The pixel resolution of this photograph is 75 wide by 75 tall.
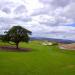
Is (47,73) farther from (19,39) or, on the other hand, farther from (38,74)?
(19,39)

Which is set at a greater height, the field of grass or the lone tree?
the lone tree

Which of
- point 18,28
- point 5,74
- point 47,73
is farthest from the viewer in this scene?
point 18,28

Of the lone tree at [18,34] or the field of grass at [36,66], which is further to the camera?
the lone tree at [18,34]

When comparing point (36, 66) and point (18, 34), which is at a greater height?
point (18, 34)

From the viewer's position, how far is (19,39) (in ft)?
216

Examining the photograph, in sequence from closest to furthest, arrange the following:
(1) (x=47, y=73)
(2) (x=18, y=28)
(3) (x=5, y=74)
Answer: (3) (x=5, y=74)
(1) (x=47, y=73)
(2) (x=18, y=28)

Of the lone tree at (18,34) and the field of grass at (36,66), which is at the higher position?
the lone tree at (18,34)

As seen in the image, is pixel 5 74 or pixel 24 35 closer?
pixel 5 74

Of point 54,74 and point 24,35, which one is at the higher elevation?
point 24,35

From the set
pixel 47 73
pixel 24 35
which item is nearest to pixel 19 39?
pixel 24 35

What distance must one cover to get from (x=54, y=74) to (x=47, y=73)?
3.22 feet

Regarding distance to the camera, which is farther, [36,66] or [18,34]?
[18,34]

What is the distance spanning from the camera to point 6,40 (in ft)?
223

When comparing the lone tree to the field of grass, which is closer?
the field of grass
